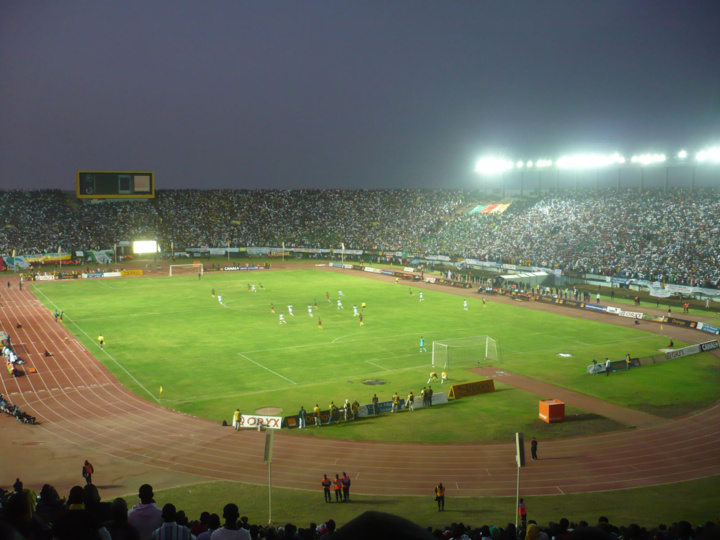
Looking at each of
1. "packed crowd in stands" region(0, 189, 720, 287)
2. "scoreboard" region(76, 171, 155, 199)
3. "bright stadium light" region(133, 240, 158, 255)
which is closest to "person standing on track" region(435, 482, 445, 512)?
"packed crowd in stands" region(0, 189, 720, 287)

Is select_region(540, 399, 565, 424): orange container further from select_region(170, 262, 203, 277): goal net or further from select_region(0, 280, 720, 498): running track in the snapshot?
select_region(170, 262, 203, 277): goal net

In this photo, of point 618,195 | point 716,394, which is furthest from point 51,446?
point 618,195

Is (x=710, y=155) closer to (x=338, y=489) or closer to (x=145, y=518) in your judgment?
(x=338, y=489)

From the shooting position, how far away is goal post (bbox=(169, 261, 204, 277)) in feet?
306

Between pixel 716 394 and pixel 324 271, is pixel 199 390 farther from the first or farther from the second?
pixel 324 271

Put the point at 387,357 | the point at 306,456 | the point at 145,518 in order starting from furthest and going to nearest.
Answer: the point at 387,357 < the point at 306,456 < the point at 145,518

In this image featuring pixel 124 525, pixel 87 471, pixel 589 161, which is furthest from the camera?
pixel 589 161

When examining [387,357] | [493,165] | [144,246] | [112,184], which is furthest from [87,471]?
[493,165]

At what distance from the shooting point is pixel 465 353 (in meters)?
45.9

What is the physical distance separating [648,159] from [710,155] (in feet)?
30.4

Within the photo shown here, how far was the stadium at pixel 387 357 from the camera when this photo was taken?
26500 millimetres

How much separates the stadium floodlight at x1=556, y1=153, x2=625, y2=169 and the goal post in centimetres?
6259

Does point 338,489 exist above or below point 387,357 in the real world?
below

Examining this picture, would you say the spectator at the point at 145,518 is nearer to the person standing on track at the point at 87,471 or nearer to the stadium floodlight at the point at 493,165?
the person standing on track at the point at 87,471
